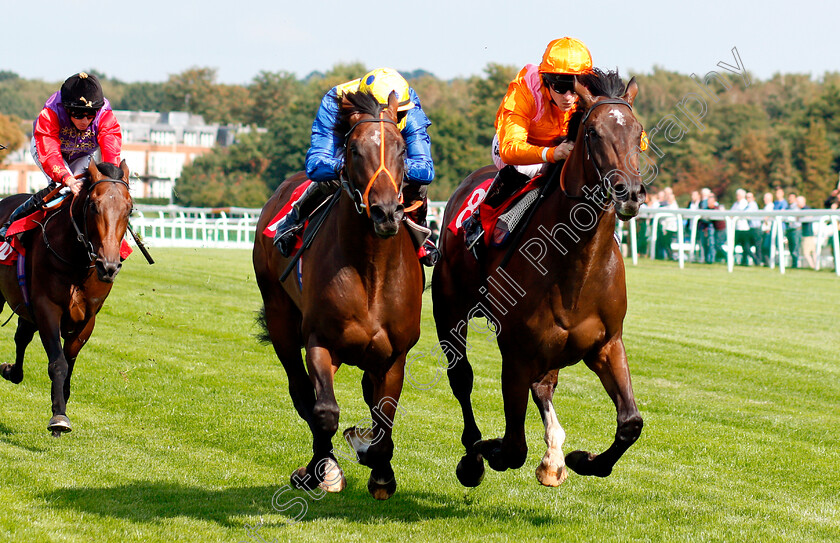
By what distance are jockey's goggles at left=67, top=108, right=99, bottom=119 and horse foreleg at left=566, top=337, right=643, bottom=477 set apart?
4492mm

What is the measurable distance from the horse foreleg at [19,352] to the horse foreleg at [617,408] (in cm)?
486

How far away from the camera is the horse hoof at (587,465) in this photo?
518 cm

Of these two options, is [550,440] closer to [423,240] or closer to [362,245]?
[423,240]

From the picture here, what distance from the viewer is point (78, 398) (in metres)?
8.75

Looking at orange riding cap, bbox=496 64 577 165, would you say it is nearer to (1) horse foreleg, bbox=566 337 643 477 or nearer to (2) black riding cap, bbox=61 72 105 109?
(1) horse foreleg, bbox=566 337 643 477

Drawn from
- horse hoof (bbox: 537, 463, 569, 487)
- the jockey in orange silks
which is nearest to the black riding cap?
the jockey in orange silks

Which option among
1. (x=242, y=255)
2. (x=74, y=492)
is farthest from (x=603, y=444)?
(x=242, y=255)

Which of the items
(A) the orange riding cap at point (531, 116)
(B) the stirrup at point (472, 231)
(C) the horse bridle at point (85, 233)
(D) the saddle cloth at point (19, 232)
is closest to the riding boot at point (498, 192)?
(B) the stirrup at point (472, 231)

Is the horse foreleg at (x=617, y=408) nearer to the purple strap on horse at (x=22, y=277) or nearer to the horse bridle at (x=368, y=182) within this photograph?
the horse bridle at (x=368, y=182)

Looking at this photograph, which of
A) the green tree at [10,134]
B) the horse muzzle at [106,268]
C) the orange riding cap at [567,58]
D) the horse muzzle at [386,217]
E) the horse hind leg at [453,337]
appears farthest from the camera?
the green tree at [10,134]

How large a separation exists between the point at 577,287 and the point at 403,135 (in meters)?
1.23

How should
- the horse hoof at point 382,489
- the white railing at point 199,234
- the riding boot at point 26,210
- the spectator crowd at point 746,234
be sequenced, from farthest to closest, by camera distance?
the white railing at point 199,234 → the spectator crowd at point 746,234 → the riding boot at point 26,210 → the horse hoof at point 382,489

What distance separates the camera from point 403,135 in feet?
17.6

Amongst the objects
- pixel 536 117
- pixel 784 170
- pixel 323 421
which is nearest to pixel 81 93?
pixel 536 117
